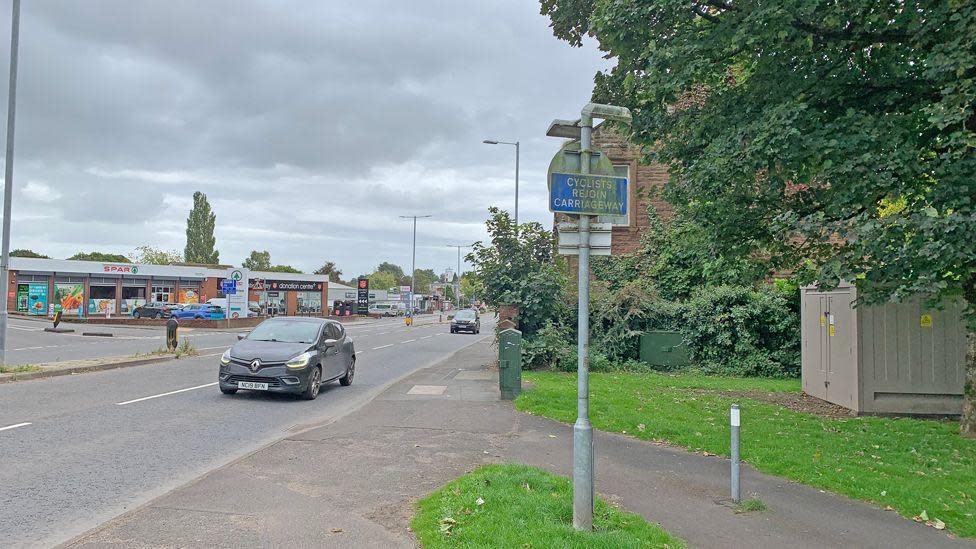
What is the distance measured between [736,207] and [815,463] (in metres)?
3.84

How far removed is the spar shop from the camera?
5280 centimetres

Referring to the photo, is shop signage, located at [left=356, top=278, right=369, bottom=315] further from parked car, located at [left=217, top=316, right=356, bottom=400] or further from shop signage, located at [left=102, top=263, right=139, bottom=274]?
parked car, located at [left=217, top=316, right=356, bottom=400]

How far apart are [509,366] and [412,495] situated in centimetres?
645

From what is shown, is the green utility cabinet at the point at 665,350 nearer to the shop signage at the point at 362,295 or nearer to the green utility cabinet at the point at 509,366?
the green utility cabinet at the point at 509,366

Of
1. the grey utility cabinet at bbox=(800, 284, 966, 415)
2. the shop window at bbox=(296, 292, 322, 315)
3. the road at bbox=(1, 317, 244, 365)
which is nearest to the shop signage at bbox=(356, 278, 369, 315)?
the shop window at bbox=(296, 292, 322, 315)

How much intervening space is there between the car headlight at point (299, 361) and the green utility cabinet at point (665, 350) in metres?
10.6

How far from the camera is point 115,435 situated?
889 centimetres

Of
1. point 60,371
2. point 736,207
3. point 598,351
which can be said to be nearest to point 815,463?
point 736,207

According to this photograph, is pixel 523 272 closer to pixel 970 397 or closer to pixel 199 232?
pixel 970 397

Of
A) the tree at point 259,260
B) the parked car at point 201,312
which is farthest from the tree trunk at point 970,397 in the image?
the tree at point 259,260

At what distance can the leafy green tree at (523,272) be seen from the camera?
18.3 meters

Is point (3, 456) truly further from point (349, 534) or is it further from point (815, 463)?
point (815, 463)

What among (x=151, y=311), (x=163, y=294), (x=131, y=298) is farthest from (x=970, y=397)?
(x=163, y=294)

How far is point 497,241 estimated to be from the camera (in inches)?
744
